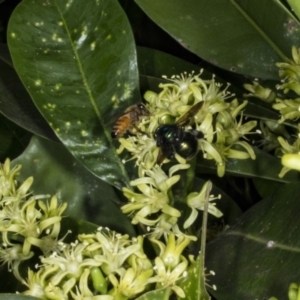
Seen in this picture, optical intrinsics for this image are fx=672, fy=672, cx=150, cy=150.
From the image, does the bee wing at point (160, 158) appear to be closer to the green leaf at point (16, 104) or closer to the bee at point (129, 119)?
the bee at point (129, 119)

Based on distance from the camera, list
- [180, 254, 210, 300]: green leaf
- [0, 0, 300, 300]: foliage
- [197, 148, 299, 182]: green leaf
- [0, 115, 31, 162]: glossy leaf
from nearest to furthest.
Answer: [180, 254, 210, 300]: green leaf → [0, 0, 300, 300]: foliage → [197, 148, 299, 182]: green leaf → [0, 115, 31, 162]: glossy leaf

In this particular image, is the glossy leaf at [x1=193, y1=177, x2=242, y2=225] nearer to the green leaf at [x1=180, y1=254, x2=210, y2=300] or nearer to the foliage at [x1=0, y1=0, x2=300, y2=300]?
the foliage at [x1=0, y1=0, x2=300, y2=300]

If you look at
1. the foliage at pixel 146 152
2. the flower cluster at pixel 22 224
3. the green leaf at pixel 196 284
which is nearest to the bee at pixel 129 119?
the foliage at pixel 146 152

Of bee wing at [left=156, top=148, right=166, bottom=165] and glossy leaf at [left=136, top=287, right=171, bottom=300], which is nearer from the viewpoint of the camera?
glossy leaf at [left=136, top=287, right=171, bottom=300]

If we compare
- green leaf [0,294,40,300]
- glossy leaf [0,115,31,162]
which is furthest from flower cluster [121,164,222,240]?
glossy leaf [0,115,31,162]

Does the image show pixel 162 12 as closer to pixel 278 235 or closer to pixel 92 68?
pixel 92 68

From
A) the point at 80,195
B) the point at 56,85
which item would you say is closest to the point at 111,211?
the point at 80,195
